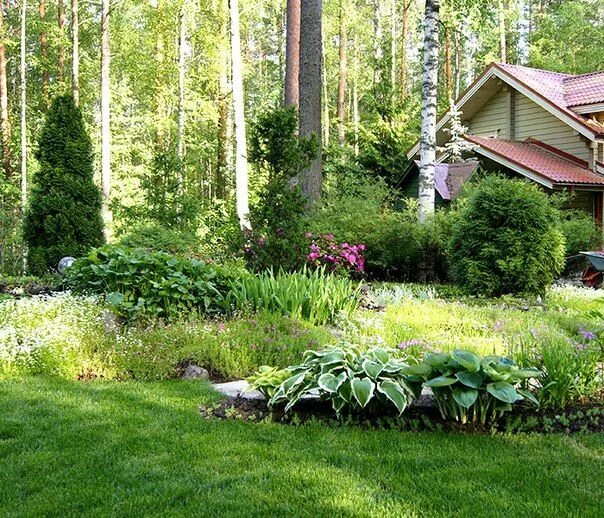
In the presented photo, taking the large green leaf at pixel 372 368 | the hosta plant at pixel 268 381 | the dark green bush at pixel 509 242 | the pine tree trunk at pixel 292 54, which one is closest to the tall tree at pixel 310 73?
the pine tree trunk at pixel 292 54

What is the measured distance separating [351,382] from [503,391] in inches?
34.3

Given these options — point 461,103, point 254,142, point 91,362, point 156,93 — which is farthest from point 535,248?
point 156,93

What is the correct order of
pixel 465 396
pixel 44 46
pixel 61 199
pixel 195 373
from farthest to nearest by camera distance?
1. pixel 44 46
2. pixel 61 199
3. pixel 195 373
4. pixel 465 396

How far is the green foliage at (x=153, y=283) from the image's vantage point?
6.14 meters

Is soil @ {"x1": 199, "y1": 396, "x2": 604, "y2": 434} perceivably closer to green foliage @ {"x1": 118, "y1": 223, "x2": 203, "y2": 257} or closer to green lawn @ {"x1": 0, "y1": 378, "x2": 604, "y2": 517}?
green lawn @ {"x1": 0, "y1": 378, "x2": 604, "y2": 517}

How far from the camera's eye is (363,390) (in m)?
3.49

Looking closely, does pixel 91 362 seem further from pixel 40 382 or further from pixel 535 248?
A: pixel 535 248

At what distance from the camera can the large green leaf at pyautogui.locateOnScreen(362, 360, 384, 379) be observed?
11.9 ft

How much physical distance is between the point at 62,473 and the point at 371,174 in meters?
17.5

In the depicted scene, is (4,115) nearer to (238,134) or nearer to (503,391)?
(238,134)

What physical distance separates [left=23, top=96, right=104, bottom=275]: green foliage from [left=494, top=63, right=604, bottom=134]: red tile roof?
37.6 feet

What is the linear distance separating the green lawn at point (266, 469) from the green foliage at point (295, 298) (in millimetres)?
2369

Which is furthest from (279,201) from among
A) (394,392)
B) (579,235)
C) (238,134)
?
(579,235)

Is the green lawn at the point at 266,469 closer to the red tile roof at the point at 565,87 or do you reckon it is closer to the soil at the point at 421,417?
the soil at the point at 421,417
